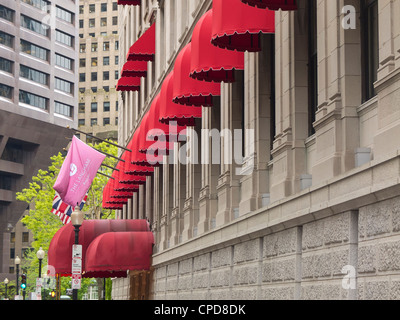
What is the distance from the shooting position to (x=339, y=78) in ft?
49.1

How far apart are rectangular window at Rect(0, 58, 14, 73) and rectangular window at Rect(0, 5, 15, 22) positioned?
606cm

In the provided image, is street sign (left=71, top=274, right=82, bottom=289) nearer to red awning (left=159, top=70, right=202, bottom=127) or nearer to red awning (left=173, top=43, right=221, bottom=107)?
red awning (left=159, top=70, right=202, bottom=127)

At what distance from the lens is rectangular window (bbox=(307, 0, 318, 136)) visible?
17609 mm

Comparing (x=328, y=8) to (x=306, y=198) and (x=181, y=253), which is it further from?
(x=181, y=253)

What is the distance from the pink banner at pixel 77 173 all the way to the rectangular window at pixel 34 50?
311ft

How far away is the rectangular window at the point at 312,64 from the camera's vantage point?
693 inches

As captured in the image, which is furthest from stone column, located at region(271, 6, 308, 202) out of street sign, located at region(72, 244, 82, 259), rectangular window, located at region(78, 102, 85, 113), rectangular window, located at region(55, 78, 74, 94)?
rectangular window, located at region(78, 102, 85, 113)

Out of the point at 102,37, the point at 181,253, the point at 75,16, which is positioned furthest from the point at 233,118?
the point at 102,37

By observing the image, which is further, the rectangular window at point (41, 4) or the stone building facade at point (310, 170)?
the rectangular window at point (41, 4)

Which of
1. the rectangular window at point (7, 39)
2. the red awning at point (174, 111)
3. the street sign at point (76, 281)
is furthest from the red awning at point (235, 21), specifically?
the rectangular window at point (7, 39)

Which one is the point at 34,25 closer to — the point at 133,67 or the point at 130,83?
the point at 130,83

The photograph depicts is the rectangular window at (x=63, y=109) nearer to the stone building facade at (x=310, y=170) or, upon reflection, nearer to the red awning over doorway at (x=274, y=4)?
the stone building facade at (x=310, y=170)

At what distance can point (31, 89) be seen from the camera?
13025cm
